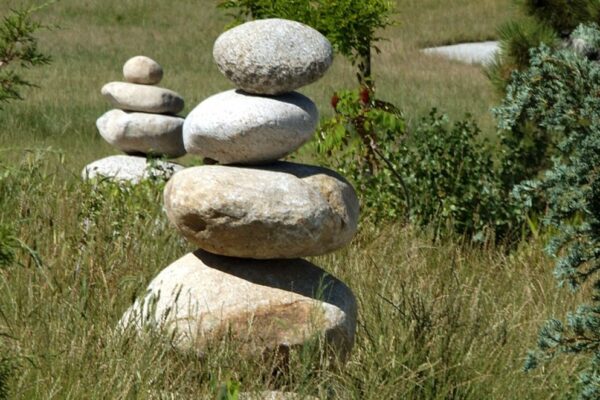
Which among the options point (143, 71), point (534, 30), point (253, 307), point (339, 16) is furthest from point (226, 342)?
point (143, 71)

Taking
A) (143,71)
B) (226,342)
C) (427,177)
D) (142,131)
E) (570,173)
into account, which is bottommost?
(142,131)

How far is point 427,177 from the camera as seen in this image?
818cm

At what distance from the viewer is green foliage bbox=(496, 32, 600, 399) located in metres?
4.23

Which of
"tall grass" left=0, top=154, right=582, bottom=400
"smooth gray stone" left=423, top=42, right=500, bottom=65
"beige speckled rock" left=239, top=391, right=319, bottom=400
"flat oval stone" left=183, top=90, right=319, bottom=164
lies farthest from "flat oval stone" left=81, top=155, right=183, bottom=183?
"smooth gray stone" left=423, top=42, right=500, bottom=65

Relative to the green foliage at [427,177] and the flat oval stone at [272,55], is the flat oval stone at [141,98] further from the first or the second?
the flat oval stone at [272,55]

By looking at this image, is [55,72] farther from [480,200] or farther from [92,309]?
[92,309]

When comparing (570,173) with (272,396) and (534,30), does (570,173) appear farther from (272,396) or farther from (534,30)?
(534,30)

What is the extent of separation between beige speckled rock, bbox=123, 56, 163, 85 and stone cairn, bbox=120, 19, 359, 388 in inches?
169

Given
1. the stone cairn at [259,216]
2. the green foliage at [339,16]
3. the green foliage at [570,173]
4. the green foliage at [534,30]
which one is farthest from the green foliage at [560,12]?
the green foliage at [570,173]

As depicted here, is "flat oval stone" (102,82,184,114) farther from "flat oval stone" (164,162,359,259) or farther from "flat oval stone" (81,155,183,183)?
"flat oval stone" (164,162,359,259)

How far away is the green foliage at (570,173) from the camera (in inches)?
167

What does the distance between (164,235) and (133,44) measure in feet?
61.1

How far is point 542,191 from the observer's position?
4441 millimetres

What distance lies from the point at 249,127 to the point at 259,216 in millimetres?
475
